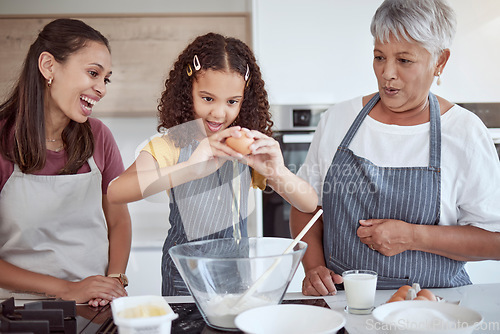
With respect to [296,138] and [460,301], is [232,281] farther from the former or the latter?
[296,138]

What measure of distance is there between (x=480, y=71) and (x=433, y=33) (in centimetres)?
148

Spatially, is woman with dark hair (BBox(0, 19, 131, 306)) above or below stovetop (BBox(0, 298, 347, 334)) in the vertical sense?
above

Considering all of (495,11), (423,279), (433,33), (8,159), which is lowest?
(423,279)

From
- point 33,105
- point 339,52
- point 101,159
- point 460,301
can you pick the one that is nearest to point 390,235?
point 460,301

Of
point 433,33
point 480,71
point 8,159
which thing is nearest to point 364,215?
point 433,33

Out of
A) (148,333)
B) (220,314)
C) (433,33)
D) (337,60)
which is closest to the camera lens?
(148,333)

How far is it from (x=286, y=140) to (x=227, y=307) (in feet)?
5.55

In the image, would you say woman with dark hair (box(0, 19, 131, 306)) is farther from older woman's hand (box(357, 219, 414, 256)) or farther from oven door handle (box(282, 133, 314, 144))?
oven door handle (box(282, 133, 314, 144))

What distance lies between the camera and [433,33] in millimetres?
1320

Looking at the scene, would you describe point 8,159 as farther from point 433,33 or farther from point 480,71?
point 480,71

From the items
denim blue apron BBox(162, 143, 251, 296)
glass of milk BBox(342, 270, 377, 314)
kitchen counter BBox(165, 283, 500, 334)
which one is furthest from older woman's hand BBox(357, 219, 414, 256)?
denim blue apron BBox(162, 143, 251, 296)

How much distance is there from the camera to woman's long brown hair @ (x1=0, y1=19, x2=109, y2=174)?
140 centimetres

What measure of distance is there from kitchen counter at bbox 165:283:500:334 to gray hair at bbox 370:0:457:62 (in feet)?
1.97

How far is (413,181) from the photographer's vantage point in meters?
1.36
